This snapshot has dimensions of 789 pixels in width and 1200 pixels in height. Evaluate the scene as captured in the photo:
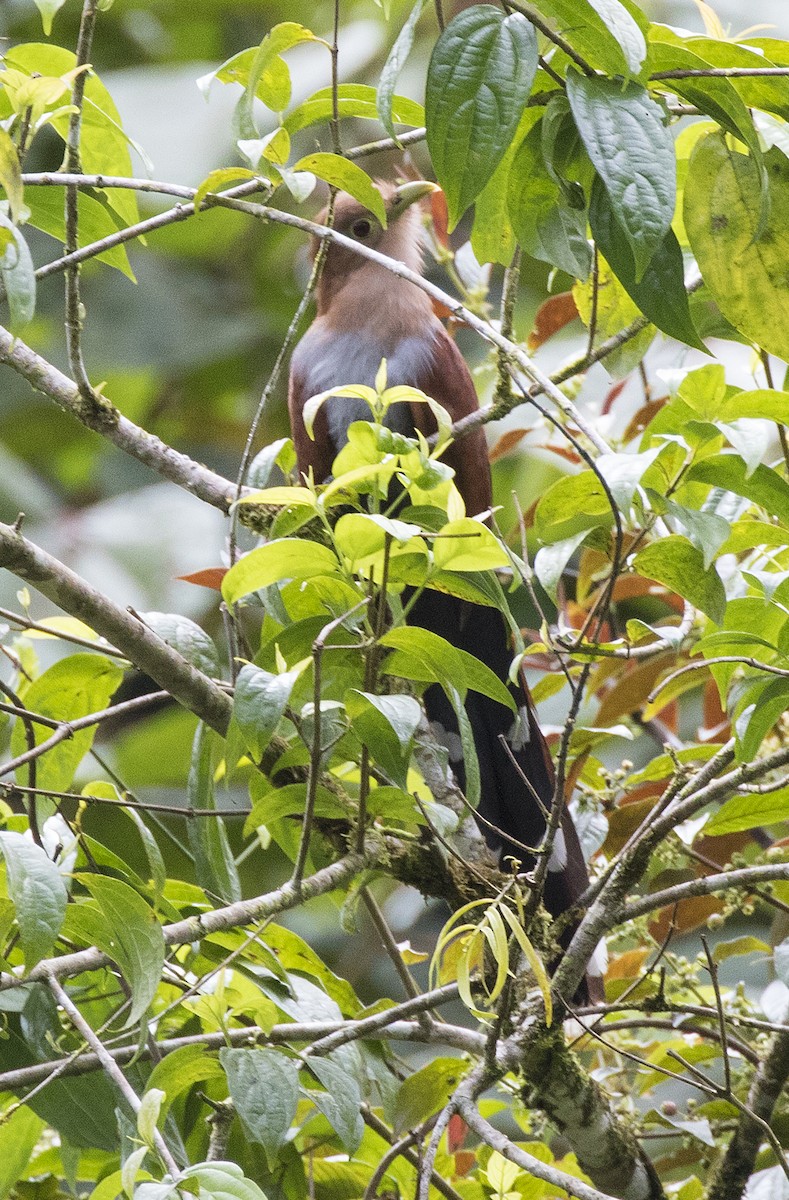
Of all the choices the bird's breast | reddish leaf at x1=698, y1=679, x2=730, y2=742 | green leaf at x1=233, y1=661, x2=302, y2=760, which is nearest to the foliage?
green leaf at x1=233, y1=661, x2=302, y2=760

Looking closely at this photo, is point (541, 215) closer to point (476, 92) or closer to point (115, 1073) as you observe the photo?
point (476, 92)

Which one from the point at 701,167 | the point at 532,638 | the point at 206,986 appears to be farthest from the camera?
the point at 532,638

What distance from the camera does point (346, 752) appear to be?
126cm

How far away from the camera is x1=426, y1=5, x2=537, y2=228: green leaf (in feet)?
3.05

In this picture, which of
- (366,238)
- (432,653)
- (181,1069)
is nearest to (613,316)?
(432,653)

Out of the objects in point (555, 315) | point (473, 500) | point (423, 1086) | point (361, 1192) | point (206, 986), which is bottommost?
point (361, 1192)

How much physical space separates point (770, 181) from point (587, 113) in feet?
0.82

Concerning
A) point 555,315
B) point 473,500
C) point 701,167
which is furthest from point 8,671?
point 701,167

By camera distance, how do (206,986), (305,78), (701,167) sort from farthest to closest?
(305,78) < (206,986) < (701,167)

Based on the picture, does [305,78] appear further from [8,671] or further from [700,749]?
[700,749]

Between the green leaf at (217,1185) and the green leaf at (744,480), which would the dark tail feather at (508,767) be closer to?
the green leaf at (744,480)

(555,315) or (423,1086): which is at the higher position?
(555,315)

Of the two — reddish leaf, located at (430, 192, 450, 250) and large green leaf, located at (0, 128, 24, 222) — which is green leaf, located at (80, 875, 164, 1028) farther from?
reddish leaf, located at (430, 192, 450, 250)

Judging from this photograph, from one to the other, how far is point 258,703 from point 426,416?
1.30 m
